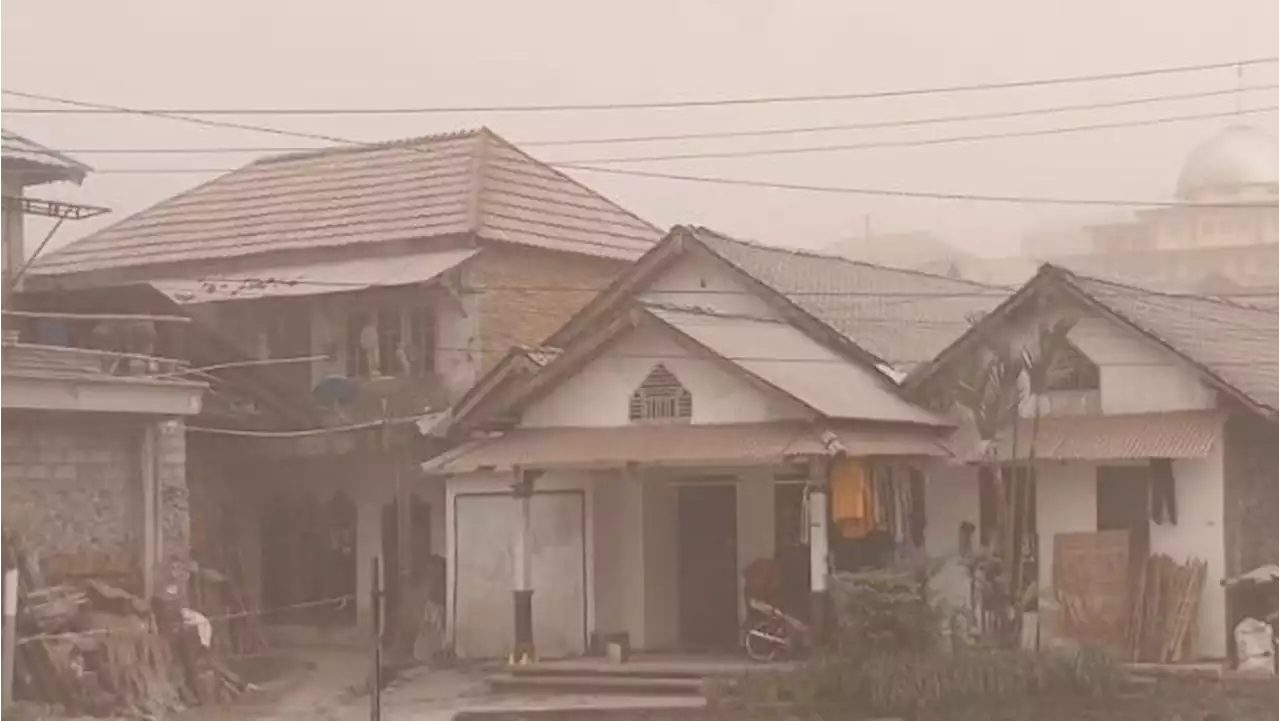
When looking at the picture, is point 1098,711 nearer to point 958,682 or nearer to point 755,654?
point 958,682

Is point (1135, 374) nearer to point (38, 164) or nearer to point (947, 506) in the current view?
point (947, 506)

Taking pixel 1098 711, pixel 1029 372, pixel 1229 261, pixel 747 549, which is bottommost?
pixel 1098 711

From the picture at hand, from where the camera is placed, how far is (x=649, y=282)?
23766 mm

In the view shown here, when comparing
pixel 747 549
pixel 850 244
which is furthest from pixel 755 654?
pixel 850 244

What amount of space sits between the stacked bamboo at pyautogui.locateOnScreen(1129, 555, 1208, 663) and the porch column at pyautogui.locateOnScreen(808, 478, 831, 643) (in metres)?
3.32

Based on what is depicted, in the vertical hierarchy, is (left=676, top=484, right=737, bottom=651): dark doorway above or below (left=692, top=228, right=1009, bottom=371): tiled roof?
below

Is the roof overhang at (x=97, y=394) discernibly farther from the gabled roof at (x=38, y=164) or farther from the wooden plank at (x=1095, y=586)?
the wooden plank at (x=1095, y=586)

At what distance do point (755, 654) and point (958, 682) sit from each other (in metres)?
3.11

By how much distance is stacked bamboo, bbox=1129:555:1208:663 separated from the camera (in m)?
19.4

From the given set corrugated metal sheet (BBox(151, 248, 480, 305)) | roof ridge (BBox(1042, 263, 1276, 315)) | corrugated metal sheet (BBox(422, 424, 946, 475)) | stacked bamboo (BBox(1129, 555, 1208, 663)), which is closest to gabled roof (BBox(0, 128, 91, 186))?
corrugated metal sheet (BBox(151, 248, 480, 305))

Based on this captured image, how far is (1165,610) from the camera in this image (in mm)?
19500

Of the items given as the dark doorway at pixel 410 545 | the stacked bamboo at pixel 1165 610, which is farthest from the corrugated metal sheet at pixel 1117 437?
the dark doorway at pixel 410 545

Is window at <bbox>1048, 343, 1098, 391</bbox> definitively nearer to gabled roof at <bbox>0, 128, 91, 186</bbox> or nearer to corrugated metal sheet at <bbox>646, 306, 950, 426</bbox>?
corrugated metal sheet at <bbox>646, 306, 950, 426</bbox>

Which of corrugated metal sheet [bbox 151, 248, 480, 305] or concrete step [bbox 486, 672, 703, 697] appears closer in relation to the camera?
concrete step [bbox 486, 672, 703, 697]
